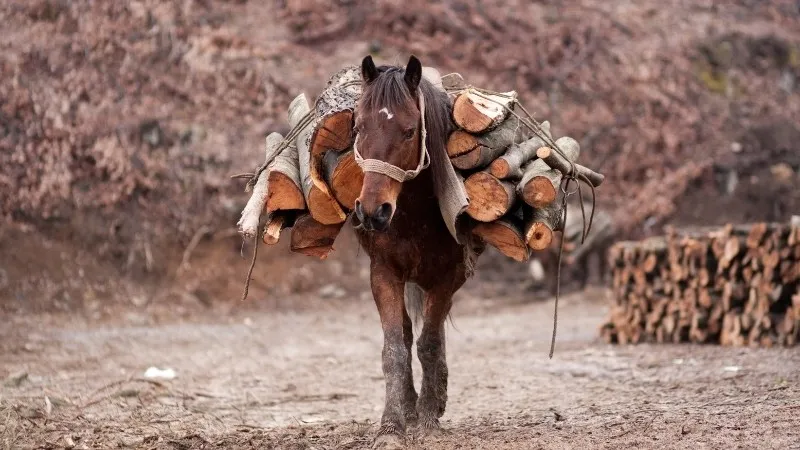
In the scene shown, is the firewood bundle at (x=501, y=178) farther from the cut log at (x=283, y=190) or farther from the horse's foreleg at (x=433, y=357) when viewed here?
the cut log at (x=283, y=190)

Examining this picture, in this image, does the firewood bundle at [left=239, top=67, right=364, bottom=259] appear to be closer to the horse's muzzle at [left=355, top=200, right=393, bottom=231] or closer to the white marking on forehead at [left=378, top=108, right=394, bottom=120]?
the white marking on forehead at [left=378, top=108, right=394, bottom=120]

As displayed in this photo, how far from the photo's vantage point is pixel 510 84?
20250 mm

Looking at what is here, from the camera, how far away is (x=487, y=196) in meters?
5.31

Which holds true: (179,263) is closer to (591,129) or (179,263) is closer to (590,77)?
(591,129)

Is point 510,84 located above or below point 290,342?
above

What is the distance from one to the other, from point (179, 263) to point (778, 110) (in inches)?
566

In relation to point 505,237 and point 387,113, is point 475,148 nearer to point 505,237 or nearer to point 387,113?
point 505,237

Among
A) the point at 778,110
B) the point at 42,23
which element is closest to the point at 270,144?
the point at 42,23

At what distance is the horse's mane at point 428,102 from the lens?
4.94m

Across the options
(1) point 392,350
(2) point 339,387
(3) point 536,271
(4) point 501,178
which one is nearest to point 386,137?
(4) point 501,178

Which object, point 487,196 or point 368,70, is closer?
point 368,70

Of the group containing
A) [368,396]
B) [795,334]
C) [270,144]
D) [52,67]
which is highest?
[52,67]

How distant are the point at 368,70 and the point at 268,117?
12.0 m

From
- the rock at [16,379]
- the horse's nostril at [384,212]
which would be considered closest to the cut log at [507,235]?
the horse's nostril at [384,212]
